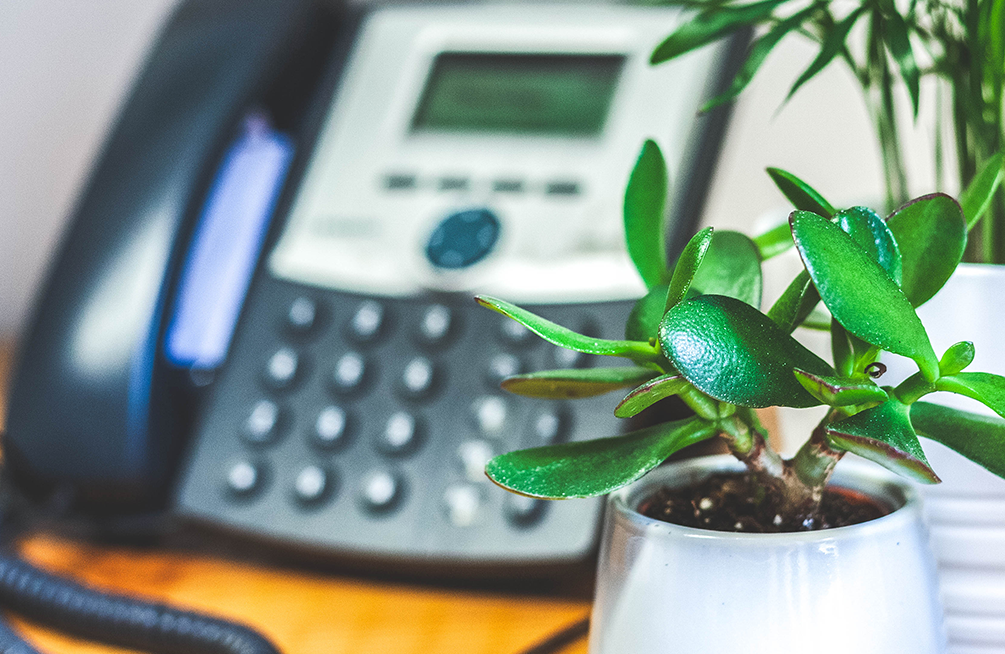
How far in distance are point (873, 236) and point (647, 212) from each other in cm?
4

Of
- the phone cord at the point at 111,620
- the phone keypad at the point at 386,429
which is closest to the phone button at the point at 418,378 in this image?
the phone keypad at the point at 386,429

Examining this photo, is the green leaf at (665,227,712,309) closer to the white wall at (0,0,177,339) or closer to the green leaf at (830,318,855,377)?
the green leaf at (830,318,855,377)

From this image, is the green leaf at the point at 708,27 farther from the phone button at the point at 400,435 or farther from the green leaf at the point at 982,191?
the phone button at the point at 400,435

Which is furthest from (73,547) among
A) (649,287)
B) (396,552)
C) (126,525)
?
(649,287)

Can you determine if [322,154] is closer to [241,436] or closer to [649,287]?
[241,436]

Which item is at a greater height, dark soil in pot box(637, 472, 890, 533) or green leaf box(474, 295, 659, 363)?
green leaf box(474, 295, 659, 363)

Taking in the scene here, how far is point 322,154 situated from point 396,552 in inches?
7.3

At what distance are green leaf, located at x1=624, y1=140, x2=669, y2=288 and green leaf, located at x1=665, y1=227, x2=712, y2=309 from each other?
0.11 feet

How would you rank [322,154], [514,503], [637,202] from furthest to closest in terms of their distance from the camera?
1. [322,154]
2. [514,503]
3. [637,202]

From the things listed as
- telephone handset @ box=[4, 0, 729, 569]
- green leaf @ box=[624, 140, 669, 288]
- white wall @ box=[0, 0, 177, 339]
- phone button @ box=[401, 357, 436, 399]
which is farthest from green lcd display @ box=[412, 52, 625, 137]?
white wall @ box=[0, 0, 177, 339]

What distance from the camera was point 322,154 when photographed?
401mm

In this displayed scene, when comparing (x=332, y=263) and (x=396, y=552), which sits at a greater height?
(x=332, y=263)

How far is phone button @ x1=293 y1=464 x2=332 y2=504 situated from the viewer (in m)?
0.32

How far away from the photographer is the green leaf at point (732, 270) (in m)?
0.15
